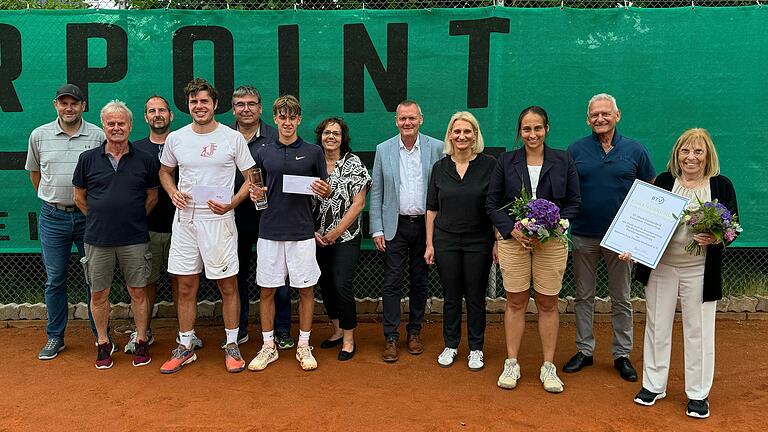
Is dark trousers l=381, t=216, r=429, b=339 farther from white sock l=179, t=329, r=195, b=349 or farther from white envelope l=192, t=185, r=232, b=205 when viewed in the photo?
white sock l=179, t=329, r=195, b=349

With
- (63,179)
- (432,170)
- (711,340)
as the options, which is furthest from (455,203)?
(63,179)

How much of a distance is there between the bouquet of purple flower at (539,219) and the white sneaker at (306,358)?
1.69 m

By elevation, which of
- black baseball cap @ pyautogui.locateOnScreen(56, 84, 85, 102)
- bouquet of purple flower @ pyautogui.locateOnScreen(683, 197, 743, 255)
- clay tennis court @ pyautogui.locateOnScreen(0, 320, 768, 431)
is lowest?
clay tennis court @ pyautogui.locateOnScreen(0, 320, 768, 431)

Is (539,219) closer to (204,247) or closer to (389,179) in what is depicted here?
(389,179)

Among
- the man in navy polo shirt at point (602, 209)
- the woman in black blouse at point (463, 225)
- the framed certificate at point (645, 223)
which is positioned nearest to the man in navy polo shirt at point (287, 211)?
the woman in black blouse at point (463, 225)

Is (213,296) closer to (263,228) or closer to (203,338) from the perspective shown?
(203,338)

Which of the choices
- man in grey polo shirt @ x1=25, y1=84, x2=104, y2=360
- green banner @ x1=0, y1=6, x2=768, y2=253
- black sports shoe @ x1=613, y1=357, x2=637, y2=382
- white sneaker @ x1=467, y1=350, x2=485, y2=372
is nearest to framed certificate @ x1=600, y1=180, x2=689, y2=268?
black sports shoe @ x1=613, y1=357, x2=637, y2=382

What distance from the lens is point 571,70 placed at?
489 centimetres

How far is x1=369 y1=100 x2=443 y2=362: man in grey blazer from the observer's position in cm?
414

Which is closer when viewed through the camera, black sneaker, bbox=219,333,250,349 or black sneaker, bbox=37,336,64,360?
black sneaker, bbox=37,336,64,360

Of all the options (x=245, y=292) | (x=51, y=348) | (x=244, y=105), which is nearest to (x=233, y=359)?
(x=245, y=292)

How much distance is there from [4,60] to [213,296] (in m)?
2.63

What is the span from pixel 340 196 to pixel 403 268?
28.1 inches

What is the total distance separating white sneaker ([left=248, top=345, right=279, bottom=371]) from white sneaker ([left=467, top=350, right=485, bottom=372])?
1.38m
